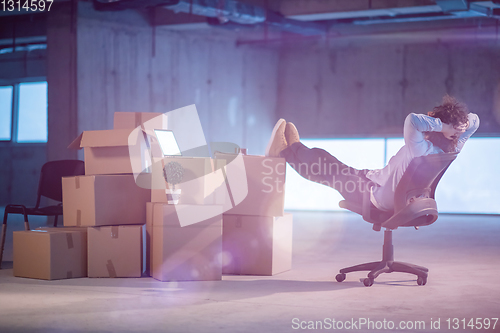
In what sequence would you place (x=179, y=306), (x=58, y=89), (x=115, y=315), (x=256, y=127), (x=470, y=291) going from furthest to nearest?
(x=256, y=127) < (x=58, y=89) < (x=470, y=291) < (x=179, y=306) < (x=115, y=315)

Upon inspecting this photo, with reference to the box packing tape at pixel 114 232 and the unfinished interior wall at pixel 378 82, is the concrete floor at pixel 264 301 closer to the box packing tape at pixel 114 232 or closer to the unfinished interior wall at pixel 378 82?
the box packing tape at pixel 114 232

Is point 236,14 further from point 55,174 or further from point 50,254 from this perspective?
point 50,254

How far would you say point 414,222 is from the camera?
321cm

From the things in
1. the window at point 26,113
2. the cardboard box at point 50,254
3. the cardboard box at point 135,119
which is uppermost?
the window at point 26,113

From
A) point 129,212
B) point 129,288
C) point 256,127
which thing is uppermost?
point 256,127

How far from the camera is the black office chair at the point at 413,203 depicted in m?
3.02

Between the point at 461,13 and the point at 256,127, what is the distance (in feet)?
14.0

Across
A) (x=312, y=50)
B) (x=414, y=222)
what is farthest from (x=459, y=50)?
(x=414, y=222)

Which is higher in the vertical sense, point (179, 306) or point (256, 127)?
point (256, 127)

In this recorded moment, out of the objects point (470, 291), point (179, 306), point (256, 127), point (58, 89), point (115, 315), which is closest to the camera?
point (115, 315)

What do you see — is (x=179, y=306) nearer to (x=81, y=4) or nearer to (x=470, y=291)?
(x=470, y=291)

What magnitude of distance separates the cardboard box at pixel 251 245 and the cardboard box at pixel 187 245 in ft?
0.93

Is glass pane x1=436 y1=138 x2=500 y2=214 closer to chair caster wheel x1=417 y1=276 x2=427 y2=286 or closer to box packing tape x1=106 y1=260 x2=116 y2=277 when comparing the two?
chair caster wheel x1=417 y1=276 x2=427 y2=286

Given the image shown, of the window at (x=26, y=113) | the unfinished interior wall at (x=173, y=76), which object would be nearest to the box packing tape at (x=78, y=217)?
the unfinished interior wall at (x=173, y=76)
